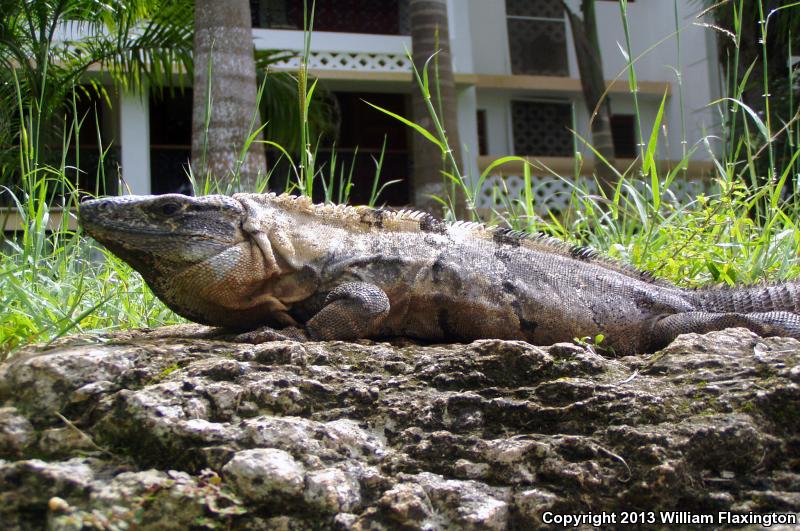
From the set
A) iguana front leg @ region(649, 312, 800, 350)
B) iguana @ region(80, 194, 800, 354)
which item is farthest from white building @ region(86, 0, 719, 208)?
iguana front leg @ region(649, 312, 800, 350)

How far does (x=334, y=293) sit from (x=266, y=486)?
1253 millimetres

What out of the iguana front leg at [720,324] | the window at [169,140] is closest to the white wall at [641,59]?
the window at [169,140]

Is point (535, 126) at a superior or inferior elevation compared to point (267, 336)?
superior

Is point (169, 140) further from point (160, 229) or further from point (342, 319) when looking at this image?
point (342, 319)

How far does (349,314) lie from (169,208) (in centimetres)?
76

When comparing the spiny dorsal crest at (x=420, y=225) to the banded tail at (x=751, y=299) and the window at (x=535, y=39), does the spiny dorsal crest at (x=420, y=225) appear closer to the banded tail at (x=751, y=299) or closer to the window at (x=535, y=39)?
the banded tail at (x=751, y=299)

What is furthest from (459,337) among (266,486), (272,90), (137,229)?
(272,90)

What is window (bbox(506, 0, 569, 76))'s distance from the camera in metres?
23.7

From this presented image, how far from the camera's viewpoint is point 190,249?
3.25 meters

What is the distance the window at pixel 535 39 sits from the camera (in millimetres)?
23688

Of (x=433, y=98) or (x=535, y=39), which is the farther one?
(x=535, y=39)

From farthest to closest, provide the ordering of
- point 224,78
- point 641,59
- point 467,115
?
point 641,59 < point 467,115 < point 224,78

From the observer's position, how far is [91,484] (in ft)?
7.23

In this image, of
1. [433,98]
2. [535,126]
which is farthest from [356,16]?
[433,98]
